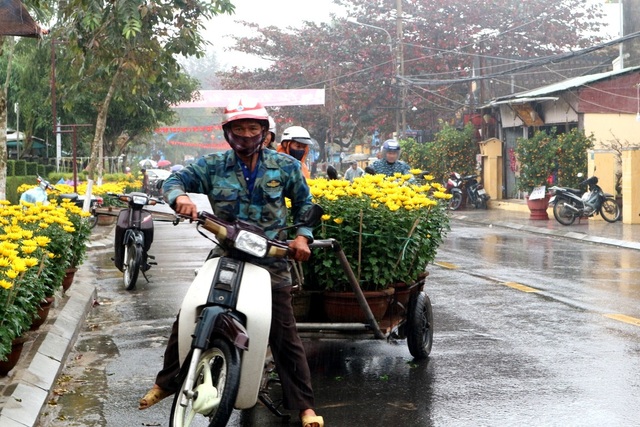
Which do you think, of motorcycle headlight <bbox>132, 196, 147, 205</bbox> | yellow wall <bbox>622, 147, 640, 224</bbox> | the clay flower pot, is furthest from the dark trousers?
yellow wall <bbox>622, 147, 640, 224</bbox>

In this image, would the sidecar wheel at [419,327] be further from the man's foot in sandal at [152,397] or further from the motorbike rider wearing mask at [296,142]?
the motorbike rider wearing mask at [296,142]

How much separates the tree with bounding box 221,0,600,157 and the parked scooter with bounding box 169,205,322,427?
4022cm

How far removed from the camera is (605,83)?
2933 cm

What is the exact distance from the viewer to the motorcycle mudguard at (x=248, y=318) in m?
4.91

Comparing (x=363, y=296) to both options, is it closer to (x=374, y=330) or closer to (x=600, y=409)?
(x=374, y=330)

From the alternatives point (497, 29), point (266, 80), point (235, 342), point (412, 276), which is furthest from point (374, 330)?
point (266, 80)

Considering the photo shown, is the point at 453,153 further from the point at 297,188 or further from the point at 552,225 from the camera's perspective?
the point at 297,188

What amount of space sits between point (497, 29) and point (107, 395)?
43.4 meters

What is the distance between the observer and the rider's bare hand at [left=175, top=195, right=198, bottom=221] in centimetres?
492

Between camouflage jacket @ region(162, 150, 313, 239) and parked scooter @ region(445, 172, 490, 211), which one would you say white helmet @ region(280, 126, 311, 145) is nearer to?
camouflage jacket @ region(162, 150, 313, 239)

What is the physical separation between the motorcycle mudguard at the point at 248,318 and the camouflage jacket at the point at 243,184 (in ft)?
1.68

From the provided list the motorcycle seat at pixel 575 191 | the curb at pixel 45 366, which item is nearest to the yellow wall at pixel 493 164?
the motorcycle seat at pixel 575 191

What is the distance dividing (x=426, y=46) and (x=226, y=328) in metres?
43.6

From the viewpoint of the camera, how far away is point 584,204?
24.4 m
